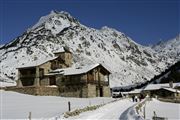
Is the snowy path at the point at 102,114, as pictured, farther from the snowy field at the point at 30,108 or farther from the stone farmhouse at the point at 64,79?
the stone farmhouse at the point at 64,79

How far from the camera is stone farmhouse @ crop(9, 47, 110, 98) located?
7144 centimetres

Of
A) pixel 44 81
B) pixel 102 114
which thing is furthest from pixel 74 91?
pixel 102 114

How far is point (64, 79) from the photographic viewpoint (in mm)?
73438

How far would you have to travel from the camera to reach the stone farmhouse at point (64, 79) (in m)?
71.4

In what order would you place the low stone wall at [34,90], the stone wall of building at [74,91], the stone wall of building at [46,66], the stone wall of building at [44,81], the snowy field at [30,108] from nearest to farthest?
1. the snowy field at [30,108]
2. the low stone wall at [34,90]
3. the stone wall of building at [74,91]
4. the stone wall of building at [44,81]
5. the stone wall of building at [46,66]

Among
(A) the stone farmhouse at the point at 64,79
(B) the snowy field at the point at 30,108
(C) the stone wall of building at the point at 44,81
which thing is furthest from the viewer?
(C) the stone wall of building at the point at 44,81

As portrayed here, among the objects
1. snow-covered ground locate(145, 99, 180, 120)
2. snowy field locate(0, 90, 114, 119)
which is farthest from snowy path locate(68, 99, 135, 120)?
snow-covered ground locate(145, 99, 180, 120)

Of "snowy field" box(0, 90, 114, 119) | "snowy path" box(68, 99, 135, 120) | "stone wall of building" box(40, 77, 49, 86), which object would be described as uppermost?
"stone wall of building" box(40, 77, 49, 86)

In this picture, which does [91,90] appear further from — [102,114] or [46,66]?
[102,114]

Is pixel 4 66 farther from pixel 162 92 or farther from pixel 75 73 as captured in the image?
pixel 75 73

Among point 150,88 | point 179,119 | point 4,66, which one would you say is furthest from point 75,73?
point 4,66

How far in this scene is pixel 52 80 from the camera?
7612cm

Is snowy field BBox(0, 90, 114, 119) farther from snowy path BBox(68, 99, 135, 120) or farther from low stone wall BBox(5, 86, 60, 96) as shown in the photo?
low stone wall BBox(5, 86, 60, 96)

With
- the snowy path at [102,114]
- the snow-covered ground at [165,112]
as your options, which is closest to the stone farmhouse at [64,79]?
the snow-covered ground at [165,112]
